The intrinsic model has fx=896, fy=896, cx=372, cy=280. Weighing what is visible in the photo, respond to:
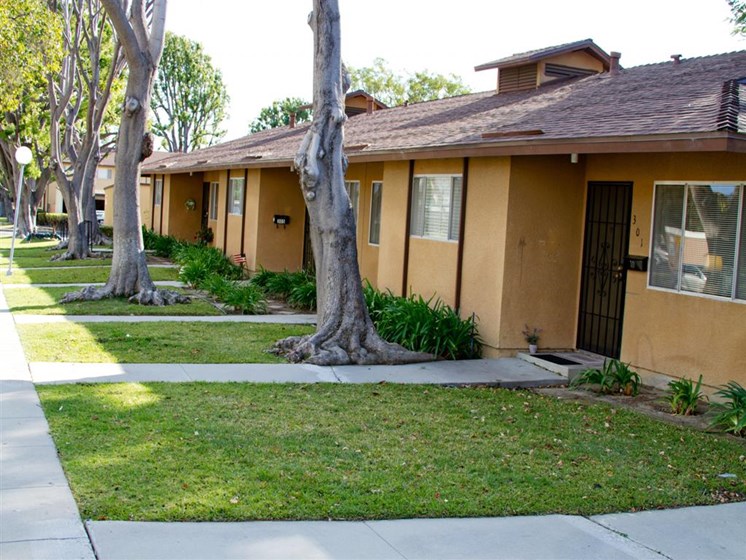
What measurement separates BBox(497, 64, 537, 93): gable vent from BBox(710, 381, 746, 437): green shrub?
365 inches

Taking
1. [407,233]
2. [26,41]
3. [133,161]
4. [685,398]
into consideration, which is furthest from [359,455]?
[26,41]

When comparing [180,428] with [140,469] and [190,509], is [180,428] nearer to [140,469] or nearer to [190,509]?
[140,469]

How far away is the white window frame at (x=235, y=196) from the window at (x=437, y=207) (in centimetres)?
992

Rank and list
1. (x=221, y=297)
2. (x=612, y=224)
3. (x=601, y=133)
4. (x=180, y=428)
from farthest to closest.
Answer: (x=221, y=297) < (x=612, y=224) < (x=601, y=133) < (x=180, y=428)

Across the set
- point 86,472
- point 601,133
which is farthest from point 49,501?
point 601,133

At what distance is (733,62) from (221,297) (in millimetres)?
10223

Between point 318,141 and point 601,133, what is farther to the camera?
point 318,141

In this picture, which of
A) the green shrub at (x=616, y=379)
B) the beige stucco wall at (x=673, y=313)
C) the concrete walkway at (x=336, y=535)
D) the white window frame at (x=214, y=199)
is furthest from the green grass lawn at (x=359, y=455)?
the white window frame at (x=214, y=199)

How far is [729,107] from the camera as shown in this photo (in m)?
9.06

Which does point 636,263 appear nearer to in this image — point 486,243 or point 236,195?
point 486,243

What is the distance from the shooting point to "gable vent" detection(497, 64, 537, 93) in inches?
682

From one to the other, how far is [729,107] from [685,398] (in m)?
3.07

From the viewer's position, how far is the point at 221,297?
17.9 meters

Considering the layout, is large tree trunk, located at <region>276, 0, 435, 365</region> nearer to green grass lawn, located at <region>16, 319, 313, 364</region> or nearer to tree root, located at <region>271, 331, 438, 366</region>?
tree root, located at <region>271, 331, 438, 366</region>
